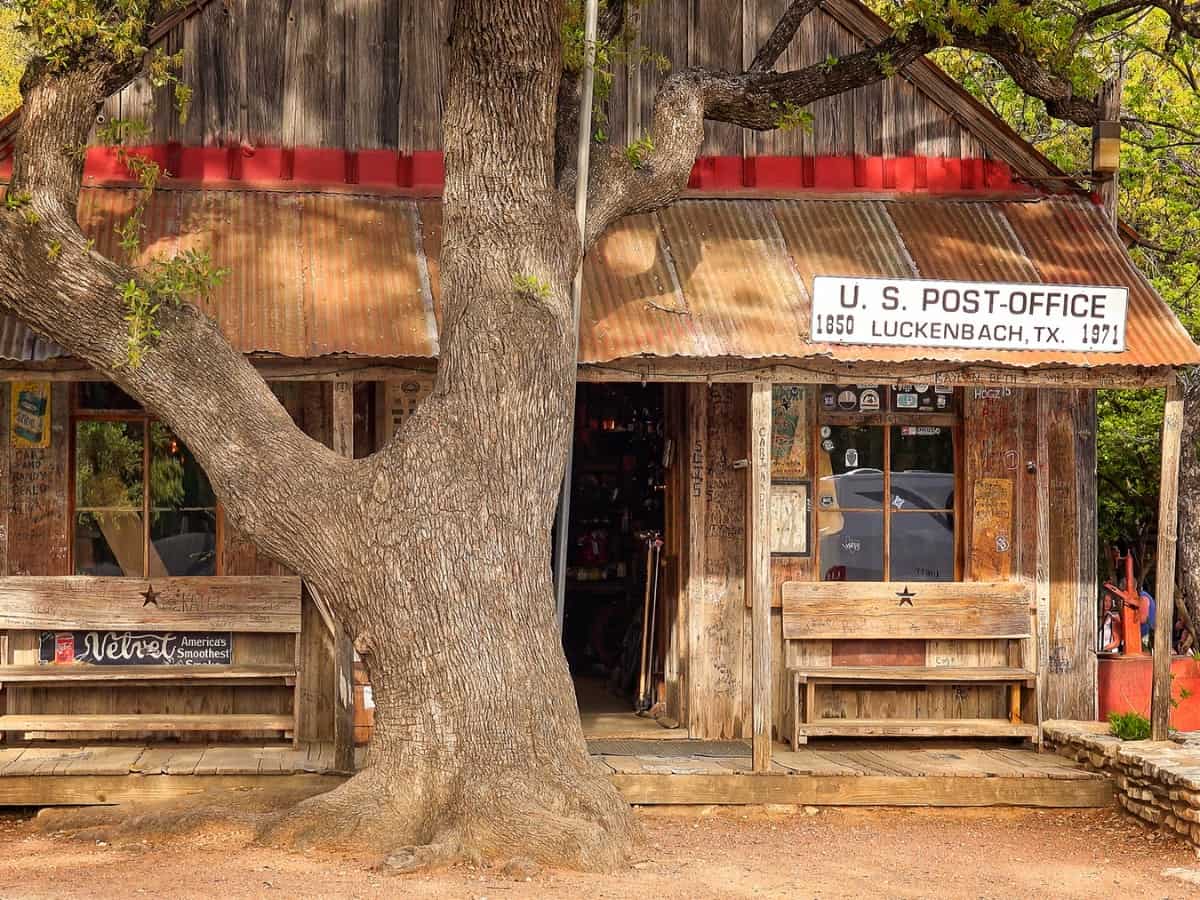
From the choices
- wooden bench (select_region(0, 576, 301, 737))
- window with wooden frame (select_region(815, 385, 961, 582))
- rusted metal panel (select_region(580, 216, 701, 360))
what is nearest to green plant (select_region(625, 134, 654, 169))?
rusted metal panel (select_region(580, 216, 701, 360))

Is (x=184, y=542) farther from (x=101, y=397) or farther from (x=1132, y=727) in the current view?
(x=1132, y=727)

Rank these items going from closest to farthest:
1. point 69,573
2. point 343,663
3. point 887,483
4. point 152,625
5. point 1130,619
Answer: point 343,663, point 152,625, point 69,573, point 887,483, point 1130,619

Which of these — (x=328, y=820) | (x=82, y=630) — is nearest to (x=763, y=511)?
(x=328, y=820)

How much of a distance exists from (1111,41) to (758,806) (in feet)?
33.9

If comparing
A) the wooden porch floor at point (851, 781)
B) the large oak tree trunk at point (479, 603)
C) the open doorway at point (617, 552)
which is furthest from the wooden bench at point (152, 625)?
the open doorway at point (617, 552)

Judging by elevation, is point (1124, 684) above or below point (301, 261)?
below

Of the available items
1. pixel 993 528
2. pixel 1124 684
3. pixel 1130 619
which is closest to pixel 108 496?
pixel 993 528

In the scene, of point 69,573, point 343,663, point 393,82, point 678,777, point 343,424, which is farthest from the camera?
point 393,82

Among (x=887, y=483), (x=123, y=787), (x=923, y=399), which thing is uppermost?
(x=923, y=399)

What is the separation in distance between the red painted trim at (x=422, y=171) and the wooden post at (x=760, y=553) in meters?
2.24

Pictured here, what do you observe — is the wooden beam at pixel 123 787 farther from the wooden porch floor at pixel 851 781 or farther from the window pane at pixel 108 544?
the wooden porch floor at pixel 851 781

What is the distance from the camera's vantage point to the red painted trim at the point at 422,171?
10352mm

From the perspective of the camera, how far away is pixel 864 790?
9.32m

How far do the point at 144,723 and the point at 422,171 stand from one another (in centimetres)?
405
